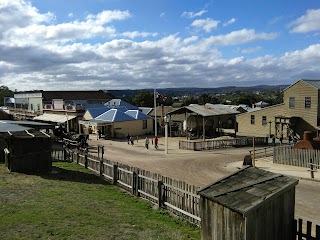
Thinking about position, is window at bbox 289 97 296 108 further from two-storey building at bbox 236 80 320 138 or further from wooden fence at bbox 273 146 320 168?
wooden fence at bbox 273 146 320 168

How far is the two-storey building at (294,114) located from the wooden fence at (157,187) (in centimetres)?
3421

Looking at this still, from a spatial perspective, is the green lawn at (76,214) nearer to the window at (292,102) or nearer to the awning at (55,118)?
the window at (292,102)

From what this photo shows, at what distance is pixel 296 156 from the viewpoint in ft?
86.6

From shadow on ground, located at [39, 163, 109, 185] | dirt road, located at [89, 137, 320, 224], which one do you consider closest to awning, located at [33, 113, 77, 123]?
dirt road, located at [89, 137, 320, 224]

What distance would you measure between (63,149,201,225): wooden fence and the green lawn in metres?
0.36

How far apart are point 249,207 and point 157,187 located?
21.0ft

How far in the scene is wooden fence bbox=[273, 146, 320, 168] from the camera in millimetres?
24922

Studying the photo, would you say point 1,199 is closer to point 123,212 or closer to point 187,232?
point 123,212

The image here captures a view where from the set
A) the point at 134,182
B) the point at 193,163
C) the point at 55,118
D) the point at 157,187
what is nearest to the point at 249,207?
the point at 157,187

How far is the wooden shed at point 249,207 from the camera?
7.56 meters

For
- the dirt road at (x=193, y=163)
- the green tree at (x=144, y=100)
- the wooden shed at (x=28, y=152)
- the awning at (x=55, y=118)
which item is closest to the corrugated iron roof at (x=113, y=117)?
the awning at (x=55, y=118)

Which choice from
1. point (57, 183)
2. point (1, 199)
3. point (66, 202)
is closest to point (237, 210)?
point (66, 202)

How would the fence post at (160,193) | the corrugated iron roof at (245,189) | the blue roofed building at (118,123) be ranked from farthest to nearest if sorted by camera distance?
the blue roofed building at (118,123)
the fence post at (160,193)
the corrugated iron roof at (245,189)

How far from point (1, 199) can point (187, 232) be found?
6935 millimetres
